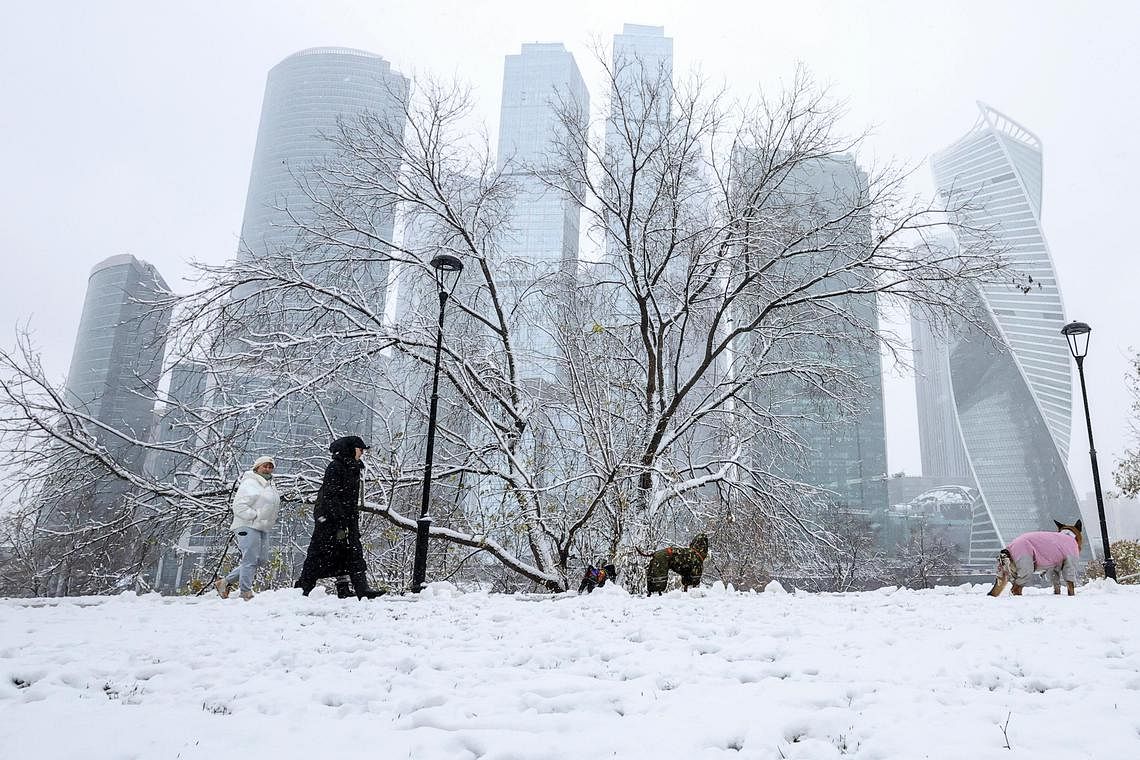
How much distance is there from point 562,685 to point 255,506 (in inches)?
229

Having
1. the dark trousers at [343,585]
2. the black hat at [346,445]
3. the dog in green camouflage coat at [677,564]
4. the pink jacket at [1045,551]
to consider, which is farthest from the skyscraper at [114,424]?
the pink jacket at [1045,551]

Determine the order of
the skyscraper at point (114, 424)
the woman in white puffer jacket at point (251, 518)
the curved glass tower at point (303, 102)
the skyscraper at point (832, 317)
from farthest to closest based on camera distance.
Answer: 1. the curved glass tower at point (303, 102)
2. the skyscraper at point (832, 317)
3. the skyscraper at point (114, 424)
4. the woman in white puffer jacket at point (251, 518)

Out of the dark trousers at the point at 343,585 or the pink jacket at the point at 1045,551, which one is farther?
the pink jacket at the point at 1045,551

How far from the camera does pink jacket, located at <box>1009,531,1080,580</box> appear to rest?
8.79 meters

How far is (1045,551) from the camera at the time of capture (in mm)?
8844

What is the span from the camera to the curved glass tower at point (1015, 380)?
3533 inches

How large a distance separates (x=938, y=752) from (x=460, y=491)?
11.0 metres

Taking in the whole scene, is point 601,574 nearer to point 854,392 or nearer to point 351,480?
point 351,480

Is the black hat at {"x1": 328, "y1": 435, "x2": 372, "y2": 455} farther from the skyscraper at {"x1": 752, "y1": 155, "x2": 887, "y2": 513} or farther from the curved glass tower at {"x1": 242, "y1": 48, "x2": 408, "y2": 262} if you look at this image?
the curved glass tower at {"x1": 242, "y1": 48, "x2": 408, "y2": 262}

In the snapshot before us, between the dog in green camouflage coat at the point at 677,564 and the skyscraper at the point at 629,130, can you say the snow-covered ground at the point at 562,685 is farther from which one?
the skyscraper at the point at 629,130

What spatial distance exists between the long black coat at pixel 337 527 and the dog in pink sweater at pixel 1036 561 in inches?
344

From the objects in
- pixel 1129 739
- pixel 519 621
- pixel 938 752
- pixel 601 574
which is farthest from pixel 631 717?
pixel 601 574

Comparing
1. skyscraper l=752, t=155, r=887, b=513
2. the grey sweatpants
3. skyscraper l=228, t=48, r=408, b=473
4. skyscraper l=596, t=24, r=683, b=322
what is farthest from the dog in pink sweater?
skyscraper l=228, t=48, r=408, b=473

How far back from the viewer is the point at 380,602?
7.27m
